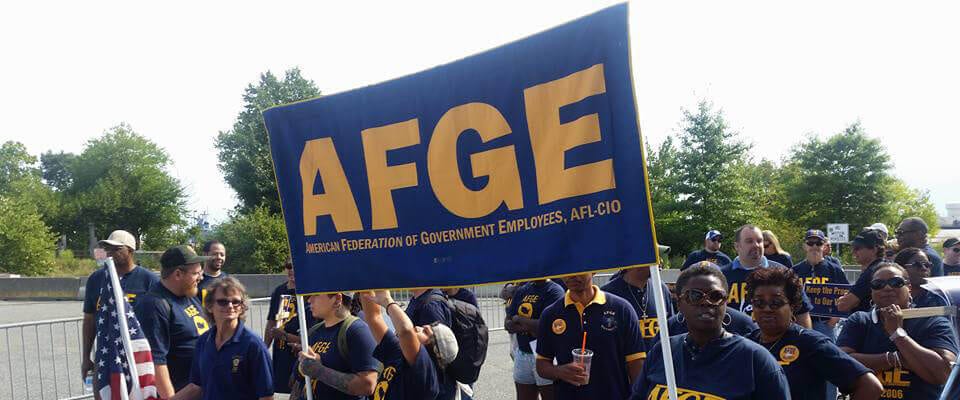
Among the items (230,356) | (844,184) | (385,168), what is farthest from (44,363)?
(844,184)

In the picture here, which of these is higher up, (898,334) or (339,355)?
(339,355)

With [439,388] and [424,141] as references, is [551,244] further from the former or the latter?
[439,388]

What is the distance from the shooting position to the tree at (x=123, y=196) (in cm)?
6356

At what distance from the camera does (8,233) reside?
38688 mm

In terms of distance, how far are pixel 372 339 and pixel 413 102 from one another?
4.87 ft

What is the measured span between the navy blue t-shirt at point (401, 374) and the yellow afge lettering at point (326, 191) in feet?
2.57

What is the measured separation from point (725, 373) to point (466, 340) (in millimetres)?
2465

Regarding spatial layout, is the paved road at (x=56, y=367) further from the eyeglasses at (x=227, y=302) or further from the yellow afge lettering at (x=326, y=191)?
the yellow afge lettering at (x=326, y=191)

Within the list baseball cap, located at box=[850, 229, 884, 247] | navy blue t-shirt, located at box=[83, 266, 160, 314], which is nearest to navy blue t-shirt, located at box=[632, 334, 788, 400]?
baseball cap, located at box=[850, 229, 884, 247]

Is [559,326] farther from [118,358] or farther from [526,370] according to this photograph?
[118,358]

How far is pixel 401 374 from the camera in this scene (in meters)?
4.41

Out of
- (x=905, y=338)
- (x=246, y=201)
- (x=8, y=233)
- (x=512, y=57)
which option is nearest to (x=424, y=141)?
(x=512, y=57)

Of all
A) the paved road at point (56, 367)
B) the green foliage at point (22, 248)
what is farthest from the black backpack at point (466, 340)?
the green foliage at point (22, 248)

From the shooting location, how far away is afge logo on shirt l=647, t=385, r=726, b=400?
2877 mm
